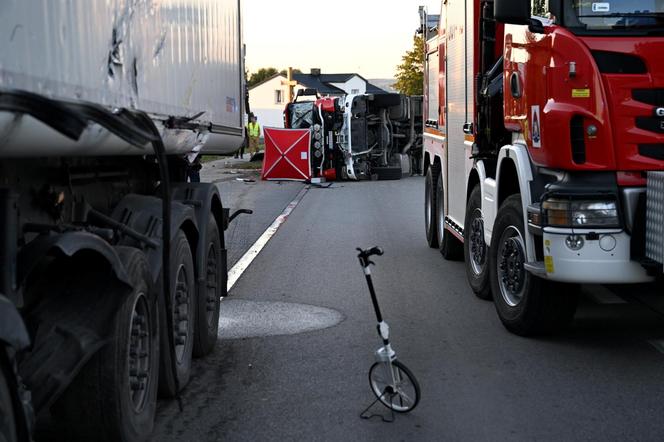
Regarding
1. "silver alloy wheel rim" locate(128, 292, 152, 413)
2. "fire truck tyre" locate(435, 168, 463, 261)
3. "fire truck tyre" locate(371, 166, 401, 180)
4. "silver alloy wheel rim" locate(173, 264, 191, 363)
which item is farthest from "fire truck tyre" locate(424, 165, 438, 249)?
"fire truck tyre" locate(371, 166, 401, 180)

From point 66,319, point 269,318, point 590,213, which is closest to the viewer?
point 66,319

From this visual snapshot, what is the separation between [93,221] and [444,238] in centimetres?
727

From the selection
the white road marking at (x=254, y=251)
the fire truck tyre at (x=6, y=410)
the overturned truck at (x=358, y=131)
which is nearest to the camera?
the fire truck tyre at (x=6, y=410)

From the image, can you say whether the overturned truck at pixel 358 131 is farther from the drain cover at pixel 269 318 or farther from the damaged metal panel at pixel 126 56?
the damaged metal panel at pixel 126 56

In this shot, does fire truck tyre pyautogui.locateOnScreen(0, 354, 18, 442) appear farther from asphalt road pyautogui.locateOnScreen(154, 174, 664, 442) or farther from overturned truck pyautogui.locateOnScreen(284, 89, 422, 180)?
overturned truck pyautogui.locateOnScreen(284, 89, 422, 180)

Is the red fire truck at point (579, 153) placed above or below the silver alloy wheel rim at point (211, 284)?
above

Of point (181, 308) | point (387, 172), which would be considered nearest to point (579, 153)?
point (181, 308)

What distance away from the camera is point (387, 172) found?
1129 inches

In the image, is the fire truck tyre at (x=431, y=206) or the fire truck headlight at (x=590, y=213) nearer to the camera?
the fire truck headlight at (x=590, y=213)

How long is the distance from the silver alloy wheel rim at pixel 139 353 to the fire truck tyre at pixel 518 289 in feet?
10.1

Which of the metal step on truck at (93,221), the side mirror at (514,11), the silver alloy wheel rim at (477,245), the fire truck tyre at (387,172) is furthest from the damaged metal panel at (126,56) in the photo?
the fire truck tyre at (387,172)

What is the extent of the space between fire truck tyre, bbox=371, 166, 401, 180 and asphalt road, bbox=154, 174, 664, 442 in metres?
17.9

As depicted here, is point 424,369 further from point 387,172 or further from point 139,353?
point 387,172

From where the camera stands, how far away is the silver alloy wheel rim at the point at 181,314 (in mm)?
5770
